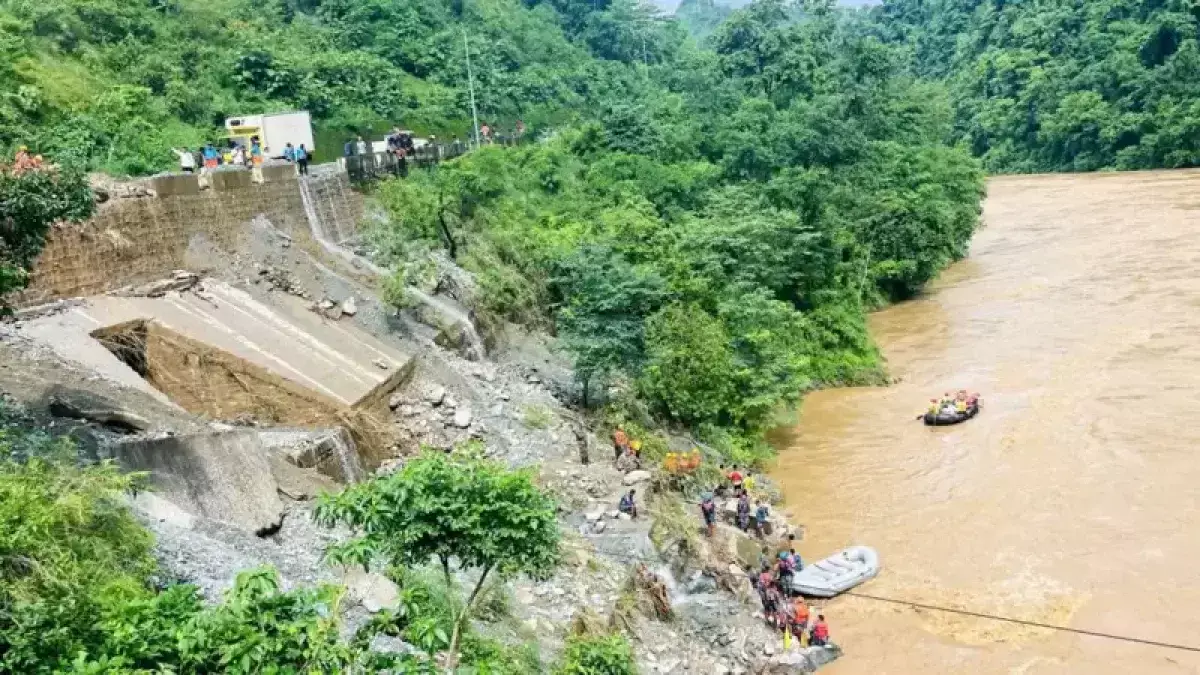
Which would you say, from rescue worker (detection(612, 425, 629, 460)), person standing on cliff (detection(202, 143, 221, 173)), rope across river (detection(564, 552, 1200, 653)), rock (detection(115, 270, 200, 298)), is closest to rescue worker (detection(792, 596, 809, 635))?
rope across river (detection(564, 552, 1200, 653))

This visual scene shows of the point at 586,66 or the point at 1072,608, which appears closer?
the point at 1072,608

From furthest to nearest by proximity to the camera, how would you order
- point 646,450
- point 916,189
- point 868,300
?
point 916,189, point 868,300, point 646,450

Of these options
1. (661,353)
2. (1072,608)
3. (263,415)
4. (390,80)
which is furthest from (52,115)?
(1072,608)

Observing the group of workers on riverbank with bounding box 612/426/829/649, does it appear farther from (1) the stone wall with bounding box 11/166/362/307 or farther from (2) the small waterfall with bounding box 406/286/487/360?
(1) the stone wall with bounding box 11/166/362/307

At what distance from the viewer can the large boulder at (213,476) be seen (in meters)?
11.7

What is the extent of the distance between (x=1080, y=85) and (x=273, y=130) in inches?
2608

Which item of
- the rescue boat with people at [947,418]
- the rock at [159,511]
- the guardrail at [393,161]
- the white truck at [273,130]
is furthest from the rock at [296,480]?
the rescue boat with people at [947,418]

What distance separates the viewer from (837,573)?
691 inches

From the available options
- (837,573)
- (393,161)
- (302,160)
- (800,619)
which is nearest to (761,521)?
(837,573)

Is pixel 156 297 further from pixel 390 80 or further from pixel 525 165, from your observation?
pixel 390 80

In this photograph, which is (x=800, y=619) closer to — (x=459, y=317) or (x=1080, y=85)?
(x=459, y=317)

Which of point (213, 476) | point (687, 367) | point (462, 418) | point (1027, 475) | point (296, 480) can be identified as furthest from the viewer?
point (687, 367)

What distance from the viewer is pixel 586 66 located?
57.7 m

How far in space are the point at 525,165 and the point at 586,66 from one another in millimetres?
28400
